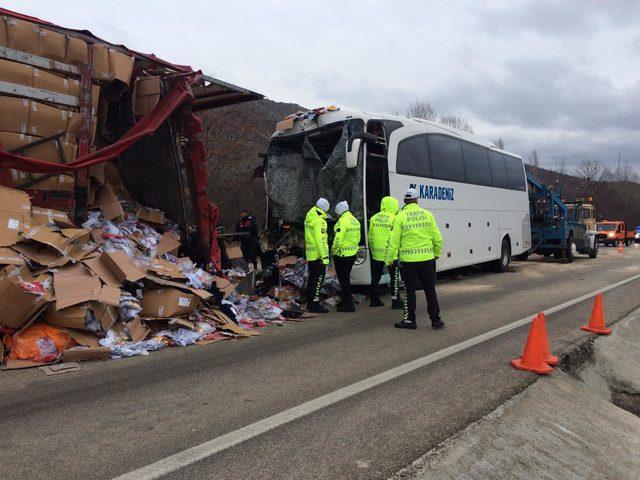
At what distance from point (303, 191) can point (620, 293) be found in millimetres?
6730

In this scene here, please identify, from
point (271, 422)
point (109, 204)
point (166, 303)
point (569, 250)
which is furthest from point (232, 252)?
point (569, 250)

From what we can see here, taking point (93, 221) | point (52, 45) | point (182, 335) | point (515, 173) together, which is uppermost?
point (52, 45)

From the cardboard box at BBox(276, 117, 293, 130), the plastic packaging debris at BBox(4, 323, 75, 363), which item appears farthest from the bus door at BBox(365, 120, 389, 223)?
the plastic packaging debris at BBox(4, 323, 75, 363)

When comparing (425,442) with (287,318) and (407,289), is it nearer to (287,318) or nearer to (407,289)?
(407,289)

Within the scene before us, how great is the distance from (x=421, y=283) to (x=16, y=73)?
566 cm

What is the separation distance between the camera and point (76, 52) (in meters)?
A: 6.71

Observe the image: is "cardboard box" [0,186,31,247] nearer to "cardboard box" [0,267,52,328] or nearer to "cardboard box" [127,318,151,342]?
"cardboard box" [0,267,52,328]

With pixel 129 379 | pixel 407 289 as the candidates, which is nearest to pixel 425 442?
pixel 129 379

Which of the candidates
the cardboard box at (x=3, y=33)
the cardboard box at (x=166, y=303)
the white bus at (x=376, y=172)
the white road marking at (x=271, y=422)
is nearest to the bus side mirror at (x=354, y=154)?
the white bus at (x=376, y=172)

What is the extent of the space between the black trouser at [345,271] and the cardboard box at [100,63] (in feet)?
14.2

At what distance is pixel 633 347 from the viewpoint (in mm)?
6664

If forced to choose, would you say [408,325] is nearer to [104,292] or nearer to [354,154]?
[354,154]

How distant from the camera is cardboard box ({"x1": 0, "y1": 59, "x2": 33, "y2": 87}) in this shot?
608 cm

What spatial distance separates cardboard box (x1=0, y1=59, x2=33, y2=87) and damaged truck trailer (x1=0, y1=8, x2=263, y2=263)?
0.01 m
